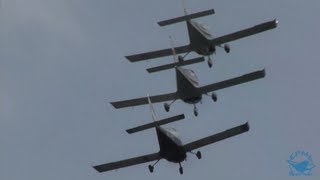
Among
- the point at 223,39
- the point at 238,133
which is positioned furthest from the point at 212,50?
the point at 238,133

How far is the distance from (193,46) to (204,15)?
11.5 ft

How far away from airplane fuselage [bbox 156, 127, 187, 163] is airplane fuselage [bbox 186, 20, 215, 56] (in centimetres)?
1181

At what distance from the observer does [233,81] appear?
87.4 metres

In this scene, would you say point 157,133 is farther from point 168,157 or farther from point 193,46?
point 193,46

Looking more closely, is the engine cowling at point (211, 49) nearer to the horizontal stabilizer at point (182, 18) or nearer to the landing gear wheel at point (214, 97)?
the horizontal stabilizer at point (182, 18)

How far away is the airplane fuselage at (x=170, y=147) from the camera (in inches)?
3014

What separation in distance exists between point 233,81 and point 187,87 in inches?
165

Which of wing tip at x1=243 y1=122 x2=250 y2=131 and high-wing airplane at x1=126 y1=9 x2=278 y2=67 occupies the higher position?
high-wing airplane at x1=126 y1=9 x2=278 y2=67

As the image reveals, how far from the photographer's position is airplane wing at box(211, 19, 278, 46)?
89000 mm

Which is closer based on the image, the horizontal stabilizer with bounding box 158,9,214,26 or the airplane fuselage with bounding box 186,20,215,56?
the airplane fuselage with bounding box 186,20,215,56

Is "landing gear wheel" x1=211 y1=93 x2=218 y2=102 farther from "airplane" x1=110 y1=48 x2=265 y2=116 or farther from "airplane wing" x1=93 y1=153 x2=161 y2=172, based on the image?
"airplane wing" x1=93 y1=153 x2=161 y2=172

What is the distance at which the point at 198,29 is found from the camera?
8888 cm

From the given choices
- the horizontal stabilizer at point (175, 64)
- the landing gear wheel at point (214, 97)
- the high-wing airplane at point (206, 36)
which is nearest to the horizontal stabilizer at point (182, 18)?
the high-wing airplane at point (206, 36)

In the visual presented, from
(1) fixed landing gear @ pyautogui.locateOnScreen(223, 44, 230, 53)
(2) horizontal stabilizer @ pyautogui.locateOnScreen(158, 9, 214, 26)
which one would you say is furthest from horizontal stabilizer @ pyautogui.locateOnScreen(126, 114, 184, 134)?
(2) horizontal stabilizer @ pyautogui.locateOnScreen(158, 9, 214, 26)
